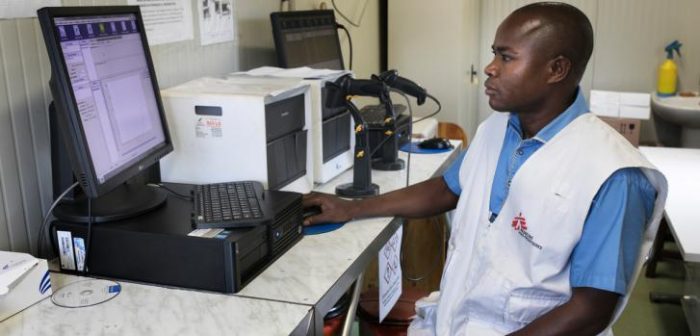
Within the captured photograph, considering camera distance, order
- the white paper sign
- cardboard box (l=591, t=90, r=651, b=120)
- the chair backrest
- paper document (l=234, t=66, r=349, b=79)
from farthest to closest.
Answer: cardboard box (l=591, t=90, r=651, b=120)
the chair backrest
paper document (l=234, t=66, r=349, b=79)
the white paper sign

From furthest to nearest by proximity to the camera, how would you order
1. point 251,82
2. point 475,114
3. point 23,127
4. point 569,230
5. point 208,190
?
point 475,114, point 251,82, point 208,190, point 23,127, point 569,230

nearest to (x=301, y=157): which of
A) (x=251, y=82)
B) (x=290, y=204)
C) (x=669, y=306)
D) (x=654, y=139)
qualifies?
(x=251, y=82)

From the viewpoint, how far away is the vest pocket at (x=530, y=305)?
1.41 metres

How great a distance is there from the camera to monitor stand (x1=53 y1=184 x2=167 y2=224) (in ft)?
4.71

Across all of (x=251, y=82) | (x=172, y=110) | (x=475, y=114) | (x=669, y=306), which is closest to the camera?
(x=172, y=110)

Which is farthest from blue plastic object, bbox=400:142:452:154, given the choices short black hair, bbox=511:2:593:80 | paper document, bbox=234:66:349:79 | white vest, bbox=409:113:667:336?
short black hair, bbox=511:2:593:80

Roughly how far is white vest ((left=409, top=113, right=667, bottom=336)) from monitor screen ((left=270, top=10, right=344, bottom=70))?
1018mm

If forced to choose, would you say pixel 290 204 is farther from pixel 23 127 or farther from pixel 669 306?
pixel 669 306

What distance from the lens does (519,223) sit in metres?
1.44

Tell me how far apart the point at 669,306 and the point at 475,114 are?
1.81 m

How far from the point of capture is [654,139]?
4.25m

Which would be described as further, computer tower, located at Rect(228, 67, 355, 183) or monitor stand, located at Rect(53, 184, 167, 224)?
computer tower, located at Rect(228, 67, 355, 183)

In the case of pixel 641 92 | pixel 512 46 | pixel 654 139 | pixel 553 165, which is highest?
pixel 512 46

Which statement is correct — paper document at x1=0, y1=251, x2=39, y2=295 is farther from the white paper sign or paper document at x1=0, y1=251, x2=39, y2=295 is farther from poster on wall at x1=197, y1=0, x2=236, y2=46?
poster on wall at x1=197, y1=0, x2=236, y2=46
